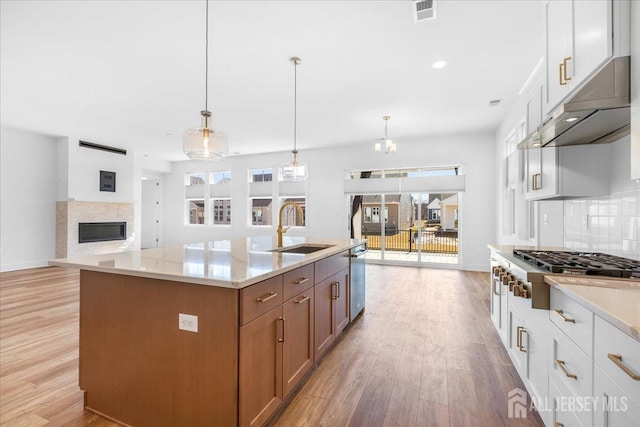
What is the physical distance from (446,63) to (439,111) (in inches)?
66.4

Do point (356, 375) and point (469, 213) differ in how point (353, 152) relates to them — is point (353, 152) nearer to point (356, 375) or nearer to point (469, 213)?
point (469, 213)

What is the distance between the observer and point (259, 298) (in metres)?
1.52

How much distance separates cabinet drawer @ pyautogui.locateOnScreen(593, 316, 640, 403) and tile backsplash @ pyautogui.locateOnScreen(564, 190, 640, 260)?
1241mm

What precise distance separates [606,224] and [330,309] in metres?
2.21

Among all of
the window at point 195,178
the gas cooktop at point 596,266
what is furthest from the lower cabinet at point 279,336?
the window at point 195,178

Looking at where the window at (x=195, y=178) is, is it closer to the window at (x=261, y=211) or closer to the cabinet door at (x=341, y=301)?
the window at (x=261, y=211)

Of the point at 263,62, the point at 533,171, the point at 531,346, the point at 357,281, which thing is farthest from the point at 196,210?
the point at 531,346

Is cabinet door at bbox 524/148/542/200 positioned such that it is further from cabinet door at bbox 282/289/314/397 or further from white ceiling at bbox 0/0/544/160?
cabinet door at bbox 282/289/314/397

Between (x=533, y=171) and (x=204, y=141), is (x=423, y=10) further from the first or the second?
(x=204, y=141)

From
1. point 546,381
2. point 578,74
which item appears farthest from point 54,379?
point 578,74

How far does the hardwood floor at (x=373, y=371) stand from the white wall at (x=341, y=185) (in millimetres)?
2812

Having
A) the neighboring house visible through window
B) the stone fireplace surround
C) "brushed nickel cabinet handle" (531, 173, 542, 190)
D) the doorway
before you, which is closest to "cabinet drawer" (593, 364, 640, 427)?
"brushed nickel cabinet handle" (531, 173, 542, 190)

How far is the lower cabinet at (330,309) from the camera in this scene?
230 cm

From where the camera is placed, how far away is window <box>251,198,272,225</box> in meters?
8.71
